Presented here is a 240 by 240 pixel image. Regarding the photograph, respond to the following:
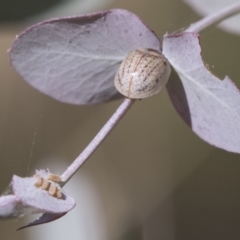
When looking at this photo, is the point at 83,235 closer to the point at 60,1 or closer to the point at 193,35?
the point at 60,1

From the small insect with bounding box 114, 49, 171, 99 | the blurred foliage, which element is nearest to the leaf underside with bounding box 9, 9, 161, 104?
the small insect with bounding box 114, 49, 171, 99

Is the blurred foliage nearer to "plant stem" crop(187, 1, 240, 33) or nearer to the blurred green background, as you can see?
the blurred green background

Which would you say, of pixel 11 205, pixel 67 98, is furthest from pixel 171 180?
pixel 11 205

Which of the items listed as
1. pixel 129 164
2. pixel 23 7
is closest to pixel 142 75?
pixel 23 7

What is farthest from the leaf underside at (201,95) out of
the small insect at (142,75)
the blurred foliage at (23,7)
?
the blurred foliage at (23,7)

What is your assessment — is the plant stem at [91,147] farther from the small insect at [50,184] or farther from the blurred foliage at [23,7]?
the blurred foliage at [23,7]

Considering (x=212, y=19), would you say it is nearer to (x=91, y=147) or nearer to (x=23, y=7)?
(x=91, y=147)
